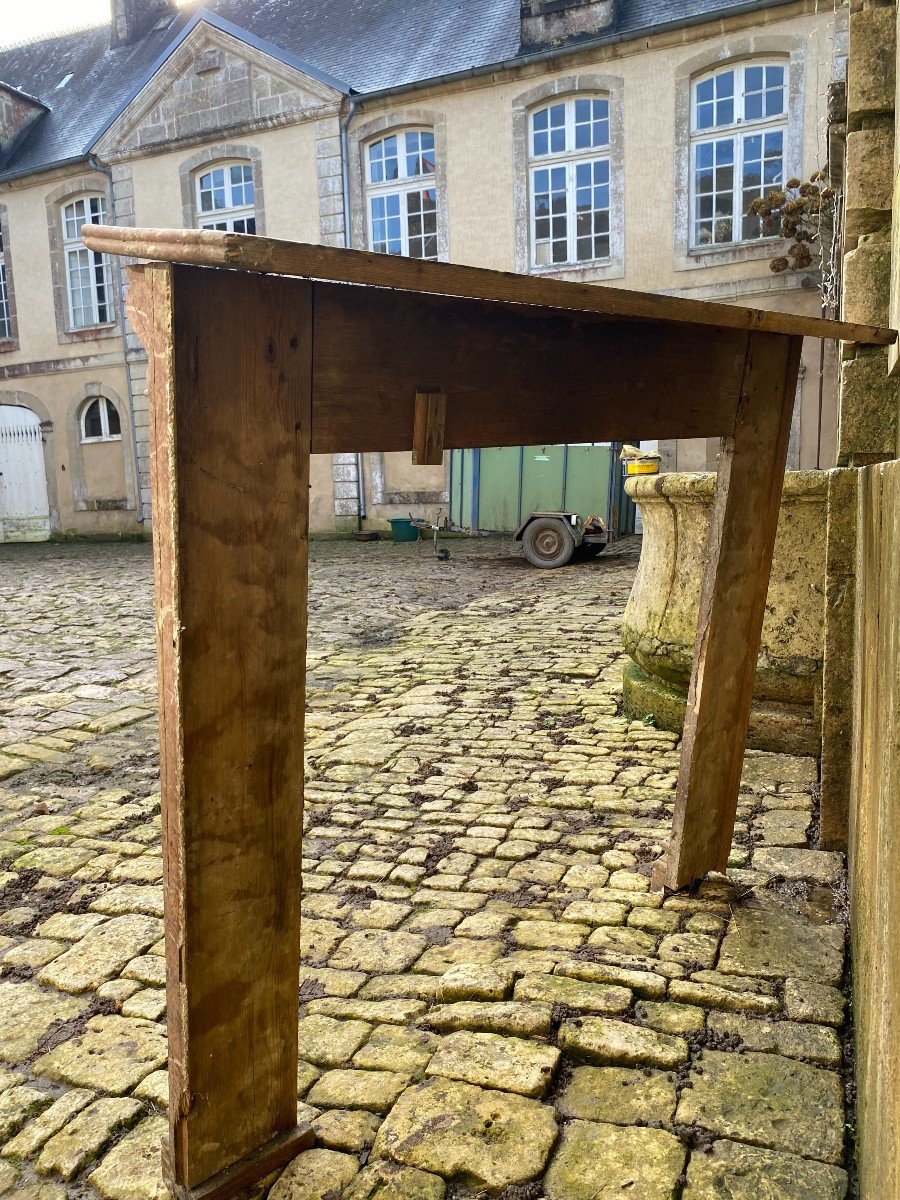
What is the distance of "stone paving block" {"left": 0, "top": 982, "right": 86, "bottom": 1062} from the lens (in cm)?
258

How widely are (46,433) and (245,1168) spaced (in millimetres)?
19777

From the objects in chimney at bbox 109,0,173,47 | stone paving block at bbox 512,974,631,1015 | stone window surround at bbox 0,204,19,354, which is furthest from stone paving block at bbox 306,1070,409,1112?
chimney at bbox 109,0,173,47

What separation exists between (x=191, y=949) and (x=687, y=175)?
49.0ft

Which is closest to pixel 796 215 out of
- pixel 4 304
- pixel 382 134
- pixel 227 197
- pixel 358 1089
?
pixel 382 134

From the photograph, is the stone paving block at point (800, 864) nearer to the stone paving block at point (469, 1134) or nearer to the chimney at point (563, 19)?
the stone paving block at point (469, 1134)

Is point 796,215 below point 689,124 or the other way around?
below

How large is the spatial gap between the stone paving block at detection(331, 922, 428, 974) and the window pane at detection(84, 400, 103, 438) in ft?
59.1

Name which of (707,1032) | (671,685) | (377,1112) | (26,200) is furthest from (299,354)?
(26,200)

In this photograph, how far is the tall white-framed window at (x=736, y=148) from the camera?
1395cm

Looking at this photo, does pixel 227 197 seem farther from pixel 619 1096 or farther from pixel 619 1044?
pixel 619 1096

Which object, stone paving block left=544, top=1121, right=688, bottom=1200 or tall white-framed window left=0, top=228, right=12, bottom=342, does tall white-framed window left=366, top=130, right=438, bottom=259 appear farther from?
stone paving block left=544, top=1121, right=688, bottom=1200

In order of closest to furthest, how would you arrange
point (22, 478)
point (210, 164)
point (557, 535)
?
point (557, 535), point (210, 164), point (22, 478)

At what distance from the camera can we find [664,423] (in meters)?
2.59

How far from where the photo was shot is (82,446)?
19531 millimetres
